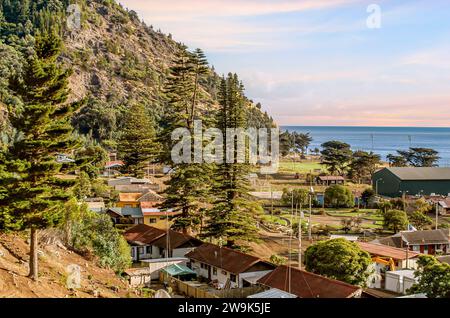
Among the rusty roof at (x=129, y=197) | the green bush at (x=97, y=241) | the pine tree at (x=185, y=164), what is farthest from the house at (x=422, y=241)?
the rusty roof at (x=129, y=197)

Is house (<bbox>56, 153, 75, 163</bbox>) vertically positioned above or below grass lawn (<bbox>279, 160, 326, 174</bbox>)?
above

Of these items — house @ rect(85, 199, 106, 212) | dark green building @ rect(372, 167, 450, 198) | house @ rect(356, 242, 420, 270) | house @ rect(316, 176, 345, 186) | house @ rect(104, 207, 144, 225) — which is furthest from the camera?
house @ rect(316, 176, 345, 186)

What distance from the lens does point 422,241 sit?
34250 millimetres

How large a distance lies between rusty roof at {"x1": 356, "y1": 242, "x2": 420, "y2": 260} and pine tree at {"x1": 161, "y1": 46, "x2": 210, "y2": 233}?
35.7 feet

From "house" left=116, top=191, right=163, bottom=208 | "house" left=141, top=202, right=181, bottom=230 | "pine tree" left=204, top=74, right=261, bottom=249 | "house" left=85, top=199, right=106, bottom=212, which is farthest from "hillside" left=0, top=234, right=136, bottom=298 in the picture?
"house" left=116, top=191, right=163, bottom=208

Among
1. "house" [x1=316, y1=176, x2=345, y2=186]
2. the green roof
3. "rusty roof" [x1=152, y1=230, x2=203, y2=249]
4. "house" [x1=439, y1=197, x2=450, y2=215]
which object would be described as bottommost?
"house" [x1=439, y1=197, x2=450, y2=215]

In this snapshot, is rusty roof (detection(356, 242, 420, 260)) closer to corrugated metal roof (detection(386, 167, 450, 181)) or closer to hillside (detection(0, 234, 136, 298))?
hillside (detection(0, 234, 136, 298))

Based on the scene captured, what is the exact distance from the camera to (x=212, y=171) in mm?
29266

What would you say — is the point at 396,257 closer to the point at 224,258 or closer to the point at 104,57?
the point at 224,258

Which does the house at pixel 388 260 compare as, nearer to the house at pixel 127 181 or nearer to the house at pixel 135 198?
the house at pixel 135 198

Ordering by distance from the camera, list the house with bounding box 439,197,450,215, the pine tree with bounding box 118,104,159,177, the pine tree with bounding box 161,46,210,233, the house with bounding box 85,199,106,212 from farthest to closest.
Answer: the house with bounding box 439,197,450,215 → the pine tree with bounding box 118,104,159,177 → the house with bounding box 85,199,106,212 → the pine tree with bounding box 161,46,210,233

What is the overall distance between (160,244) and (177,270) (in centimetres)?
474

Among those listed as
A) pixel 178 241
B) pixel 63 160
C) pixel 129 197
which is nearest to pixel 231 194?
pixel 178 241

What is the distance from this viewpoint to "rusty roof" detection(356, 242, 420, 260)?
2853cm
